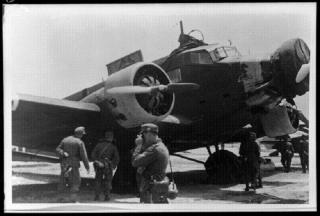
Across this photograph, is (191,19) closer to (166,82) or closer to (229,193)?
(166,82)

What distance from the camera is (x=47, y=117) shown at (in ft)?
35.1

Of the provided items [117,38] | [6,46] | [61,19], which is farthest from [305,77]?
[6,46]

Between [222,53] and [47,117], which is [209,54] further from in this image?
[47,117]

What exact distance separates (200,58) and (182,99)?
A: 1161mm

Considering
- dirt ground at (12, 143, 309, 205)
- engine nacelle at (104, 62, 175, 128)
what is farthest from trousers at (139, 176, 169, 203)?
engine nacelle at (104, 62, 175, 128)

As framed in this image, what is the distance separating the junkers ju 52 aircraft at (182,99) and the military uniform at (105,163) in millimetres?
1045

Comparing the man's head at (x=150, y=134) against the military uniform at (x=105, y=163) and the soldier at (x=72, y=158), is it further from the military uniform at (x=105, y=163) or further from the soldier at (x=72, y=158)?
the soldier at (x=72, y=158)

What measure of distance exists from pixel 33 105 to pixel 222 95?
4530mm

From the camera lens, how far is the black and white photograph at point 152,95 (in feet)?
29.2

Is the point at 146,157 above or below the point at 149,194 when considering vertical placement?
above

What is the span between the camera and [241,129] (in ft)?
42.8

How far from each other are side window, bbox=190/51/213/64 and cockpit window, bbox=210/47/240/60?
0.12m

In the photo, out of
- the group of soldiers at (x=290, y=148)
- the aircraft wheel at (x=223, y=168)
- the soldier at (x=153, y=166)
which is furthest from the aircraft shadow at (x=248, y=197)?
the group of soldiers at (x=290, y=148)

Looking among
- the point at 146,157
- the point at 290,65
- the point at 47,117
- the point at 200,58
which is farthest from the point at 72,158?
the point at 290,65
